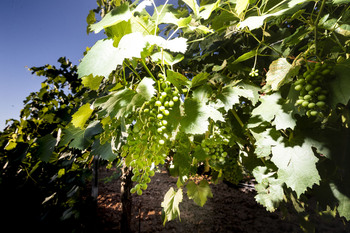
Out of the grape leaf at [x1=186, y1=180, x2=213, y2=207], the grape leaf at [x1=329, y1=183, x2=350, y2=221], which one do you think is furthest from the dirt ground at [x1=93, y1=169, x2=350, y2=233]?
the grape leaf at [x1=329, y1=183, x2=350, y2=221]

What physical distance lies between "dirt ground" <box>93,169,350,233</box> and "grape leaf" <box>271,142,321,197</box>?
341 centimetres

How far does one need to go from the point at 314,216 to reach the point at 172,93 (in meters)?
5.55

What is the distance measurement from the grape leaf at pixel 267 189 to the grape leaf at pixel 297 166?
30 cm

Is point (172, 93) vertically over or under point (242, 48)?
under

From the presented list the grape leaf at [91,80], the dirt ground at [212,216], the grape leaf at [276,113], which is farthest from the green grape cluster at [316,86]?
the dirt ground at [212,216]

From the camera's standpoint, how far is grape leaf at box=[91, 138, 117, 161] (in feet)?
3.66

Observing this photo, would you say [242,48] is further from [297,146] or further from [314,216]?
[314,216]

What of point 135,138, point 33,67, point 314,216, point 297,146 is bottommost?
point 314,216

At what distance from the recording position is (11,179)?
2150 millimetres

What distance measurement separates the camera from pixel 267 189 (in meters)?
1.34

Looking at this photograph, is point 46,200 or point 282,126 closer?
point 282,126

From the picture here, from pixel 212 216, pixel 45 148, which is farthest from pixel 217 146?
pixel 212 216

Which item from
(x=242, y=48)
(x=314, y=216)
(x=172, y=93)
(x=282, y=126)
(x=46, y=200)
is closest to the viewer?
(x=172, y=93)

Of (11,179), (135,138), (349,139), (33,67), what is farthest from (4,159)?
(349,139)
